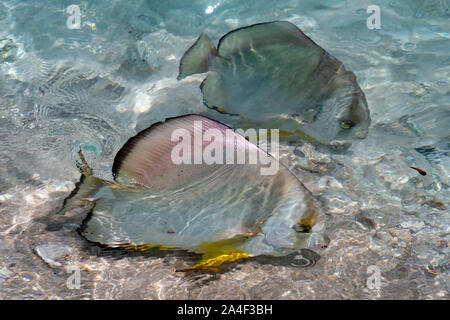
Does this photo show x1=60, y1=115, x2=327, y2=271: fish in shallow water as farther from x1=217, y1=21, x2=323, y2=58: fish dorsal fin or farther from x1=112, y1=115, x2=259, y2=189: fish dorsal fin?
x1=217, y1=21, x2=323, y2=58: fish dorsal fin

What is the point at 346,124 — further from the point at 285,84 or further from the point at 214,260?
the point at 214,260

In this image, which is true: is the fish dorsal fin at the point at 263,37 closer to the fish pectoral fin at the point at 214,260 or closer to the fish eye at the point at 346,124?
the fish eye at the point at 346,124

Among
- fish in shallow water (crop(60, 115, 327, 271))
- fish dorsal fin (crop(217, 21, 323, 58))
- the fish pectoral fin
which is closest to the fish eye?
fish dorsal fin (crop(217, 21, 323, 58))

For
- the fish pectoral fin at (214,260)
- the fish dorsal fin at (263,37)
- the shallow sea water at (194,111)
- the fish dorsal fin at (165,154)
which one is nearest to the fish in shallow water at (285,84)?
the fish dorsal fin at (263,37)

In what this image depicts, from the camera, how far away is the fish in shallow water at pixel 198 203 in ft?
6.59

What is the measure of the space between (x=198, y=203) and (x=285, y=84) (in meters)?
1.31

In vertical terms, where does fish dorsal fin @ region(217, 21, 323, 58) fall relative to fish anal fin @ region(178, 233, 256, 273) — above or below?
above

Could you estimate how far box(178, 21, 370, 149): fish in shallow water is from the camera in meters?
2.95

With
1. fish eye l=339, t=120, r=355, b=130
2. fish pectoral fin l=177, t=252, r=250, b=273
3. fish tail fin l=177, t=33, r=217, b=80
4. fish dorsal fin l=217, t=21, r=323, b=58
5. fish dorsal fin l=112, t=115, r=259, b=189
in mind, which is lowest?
fish pectoral fin l=177, t=252, r=250, b=273

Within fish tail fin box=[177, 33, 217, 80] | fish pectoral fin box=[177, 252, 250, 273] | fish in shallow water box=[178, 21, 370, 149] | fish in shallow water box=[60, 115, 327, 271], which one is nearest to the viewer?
fish in shallow water box=[60, 115, 327, 271]

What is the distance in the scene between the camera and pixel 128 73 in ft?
14.4
